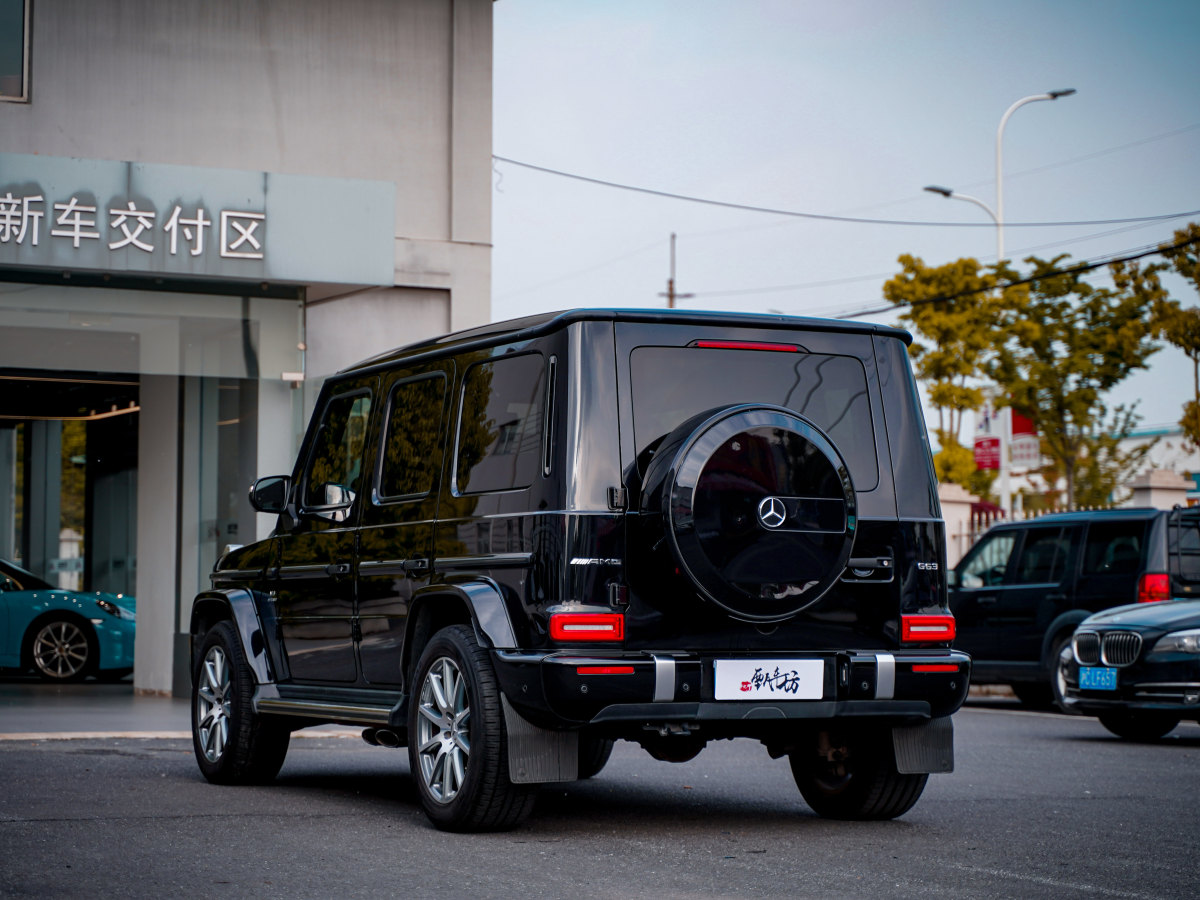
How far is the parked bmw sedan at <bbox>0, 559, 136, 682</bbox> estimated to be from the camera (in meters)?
17.1

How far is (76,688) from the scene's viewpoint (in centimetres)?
1648

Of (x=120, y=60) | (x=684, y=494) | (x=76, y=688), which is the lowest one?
(x=76, y=688)

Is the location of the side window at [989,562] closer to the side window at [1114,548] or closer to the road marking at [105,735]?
the side window at [1114,548]

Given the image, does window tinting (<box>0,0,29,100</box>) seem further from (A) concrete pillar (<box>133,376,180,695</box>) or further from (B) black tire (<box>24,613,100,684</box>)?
(B) black tire (<box>24,613,100,684</box>)

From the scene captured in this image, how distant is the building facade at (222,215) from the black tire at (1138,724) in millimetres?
6080

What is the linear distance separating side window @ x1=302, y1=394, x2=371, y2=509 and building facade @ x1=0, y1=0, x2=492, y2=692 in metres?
4.99

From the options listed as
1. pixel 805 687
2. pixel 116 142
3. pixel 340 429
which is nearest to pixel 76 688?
pixel 116 142

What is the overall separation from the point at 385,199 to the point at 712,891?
29.1ft

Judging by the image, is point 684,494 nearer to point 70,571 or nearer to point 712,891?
point 712,891

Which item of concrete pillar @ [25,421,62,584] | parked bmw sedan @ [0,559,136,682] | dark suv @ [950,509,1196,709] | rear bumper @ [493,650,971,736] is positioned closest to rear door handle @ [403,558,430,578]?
rear bumper @ [493,650,971,736]

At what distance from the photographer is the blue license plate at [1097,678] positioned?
38.9 ft

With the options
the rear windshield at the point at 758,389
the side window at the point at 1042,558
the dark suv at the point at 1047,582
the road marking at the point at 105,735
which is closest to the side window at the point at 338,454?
the rear windshield at the point at 758,389

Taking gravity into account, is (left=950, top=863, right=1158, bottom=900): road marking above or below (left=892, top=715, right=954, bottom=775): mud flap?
below

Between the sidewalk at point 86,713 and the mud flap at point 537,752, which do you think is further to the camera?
the sidewalk at point 86,713
